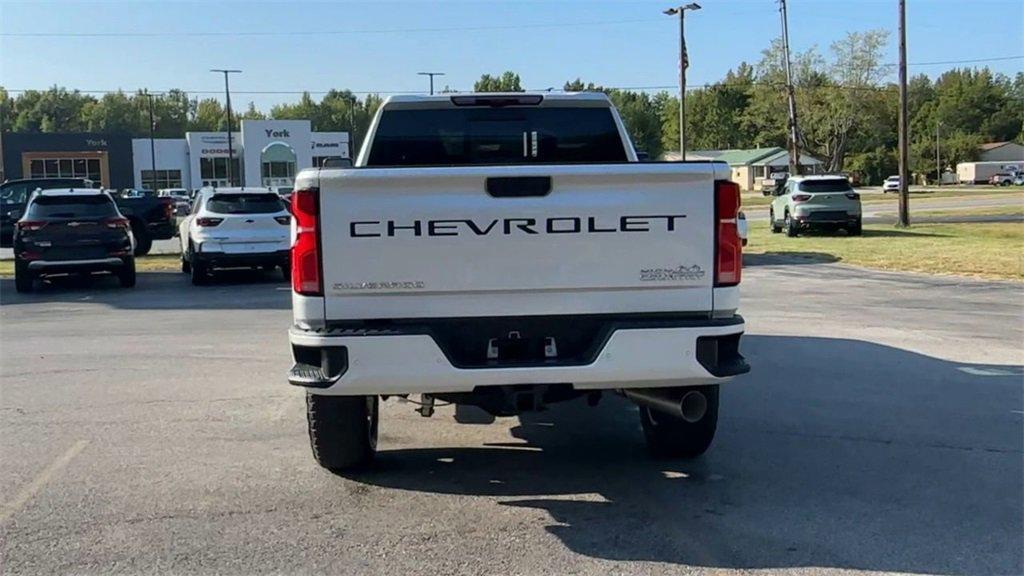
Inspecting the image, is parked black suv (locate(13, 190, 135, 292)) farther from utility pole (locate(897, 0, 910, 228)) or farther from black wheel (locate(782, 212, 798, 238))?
utility pole (locate(897, 0, 910, 228))

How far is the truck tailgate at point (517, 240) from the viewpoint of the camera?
4.70m

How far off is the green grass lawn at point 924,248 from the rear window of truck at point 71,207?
14.1m

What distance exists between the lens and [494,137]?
705 cm

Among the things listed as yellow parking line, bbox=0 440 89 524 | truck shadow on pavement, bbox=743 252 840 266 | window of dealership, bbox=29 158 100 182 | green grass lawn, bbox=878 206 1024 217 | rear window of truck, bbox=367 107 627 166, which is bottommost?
yellow parking line, bbox=0 440 89 524

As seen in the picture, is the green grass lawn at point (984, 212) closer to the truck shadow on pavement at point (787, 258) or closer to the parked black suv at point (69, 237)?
the truck shadow on pavement at point (787, 258)

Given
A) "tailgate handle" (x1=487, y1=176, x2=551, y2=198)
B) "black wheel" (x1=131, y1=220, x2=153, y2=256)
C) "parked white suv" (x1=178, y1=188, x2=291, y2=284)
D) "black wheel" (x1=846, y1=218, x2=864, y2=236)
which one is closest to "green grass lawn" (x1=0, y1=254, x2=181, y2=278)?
"black wheel" (x1=131, y1=220, x2=153, y2=256)

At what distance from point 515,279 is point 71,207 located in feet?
44.5

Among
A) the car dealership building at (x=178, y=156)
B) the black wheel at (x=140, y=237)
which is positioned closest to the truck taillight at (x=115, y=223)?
the black wheel at (x=140, y=237)

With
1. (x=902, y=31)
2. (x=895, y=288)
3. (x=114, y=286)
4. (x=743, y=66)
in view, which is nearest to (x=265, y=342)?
(x=114, y=286)

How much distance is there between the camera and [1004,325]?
11.5m

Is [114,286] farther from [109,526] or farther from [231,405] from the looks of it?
[109,526]

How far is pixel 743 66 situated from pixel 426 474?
462ft

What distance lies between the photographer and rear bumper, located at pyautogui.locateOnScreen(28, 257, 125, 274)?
52.4 ft

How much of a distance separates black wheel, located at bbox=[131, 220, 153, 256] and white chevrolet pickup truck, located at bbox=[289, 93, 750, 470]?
803 inches
